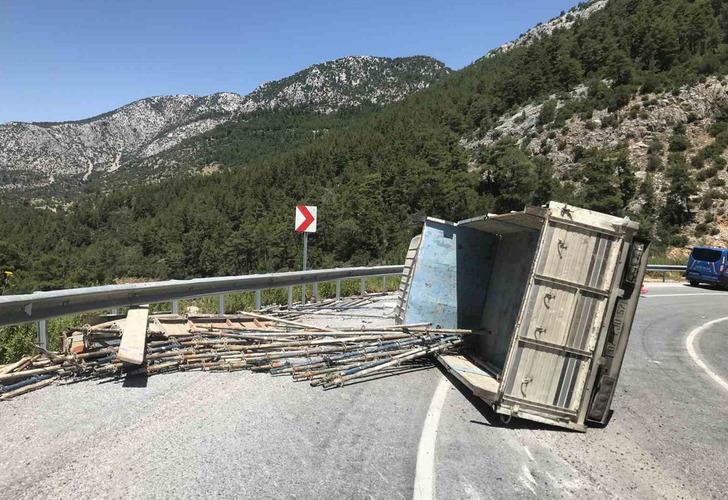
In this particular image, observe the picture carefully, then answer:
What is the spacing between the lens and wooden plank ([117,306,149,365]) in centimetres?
592

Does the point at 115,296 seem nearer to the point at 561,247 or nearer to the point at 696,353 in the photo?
the point at 561,247

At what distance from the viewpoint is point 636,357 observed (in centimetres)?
920

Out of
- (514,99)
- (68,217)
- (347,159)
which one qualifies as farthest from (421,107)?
(68,217)

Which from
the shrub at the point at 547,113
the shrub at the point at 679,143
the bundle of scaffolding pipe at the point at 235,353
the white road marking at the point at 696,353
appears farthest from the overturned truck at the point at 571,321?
the shrub at the point at 547,113

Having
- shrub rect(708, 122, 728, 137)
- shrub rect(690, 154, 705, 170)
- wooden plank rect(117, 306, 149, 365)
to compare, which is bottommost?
wooden plank rect(117, 306, 149, 365)

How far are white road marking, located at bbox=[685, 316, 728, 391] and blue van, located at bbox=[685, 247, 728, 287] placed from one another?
39.0ft

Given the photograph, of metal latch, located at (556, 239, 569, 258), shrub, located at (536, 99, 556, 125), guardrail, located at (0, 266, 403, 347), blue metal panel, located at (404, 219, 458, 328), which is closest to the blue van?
guardrail, located at (0, 266, 403, 347)

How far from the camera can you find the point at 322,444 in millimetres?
4492

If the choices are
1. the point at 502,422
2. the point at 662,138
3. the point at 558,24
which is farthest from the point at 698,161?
the point at 558,24

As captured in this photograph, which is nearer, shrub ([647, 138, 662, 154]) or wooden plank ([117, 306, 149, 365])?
wooden plank ([117, 306, 149, 365])

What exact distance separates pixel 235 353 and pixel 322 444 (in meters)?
2.82

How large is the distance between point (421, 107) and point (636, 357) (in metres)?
121

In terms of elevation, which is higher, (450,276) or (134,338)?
(450,276)

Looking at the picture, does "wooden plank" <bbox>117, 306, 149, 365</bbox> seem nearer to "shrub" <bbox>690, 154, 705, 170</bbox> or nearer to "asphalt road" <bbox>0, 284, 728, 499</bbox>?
"asphalt road" <bbox>0, 284, 728, 499</bbox>
